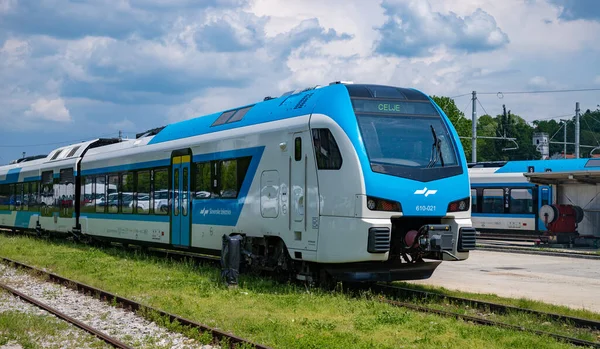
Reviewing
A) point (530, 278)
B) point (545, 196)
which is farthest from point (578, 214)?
point (530, 278)

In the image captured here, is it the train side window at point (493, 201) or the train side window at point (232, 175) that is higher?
the train side window at point (232, 175)

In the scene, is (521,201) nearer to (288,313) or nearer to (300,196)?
(300,196)

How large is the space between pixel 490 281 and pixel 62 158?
17.3 metres

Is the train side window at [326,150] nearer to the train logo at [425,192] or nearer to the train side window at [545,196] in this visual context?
the train logo at [425,192]

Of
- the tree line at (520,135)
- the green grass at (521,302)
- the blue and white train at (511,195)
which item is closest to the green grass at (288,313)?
the green grass at (521,302)

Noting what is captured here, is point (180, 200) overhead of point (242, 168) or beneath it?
beneath

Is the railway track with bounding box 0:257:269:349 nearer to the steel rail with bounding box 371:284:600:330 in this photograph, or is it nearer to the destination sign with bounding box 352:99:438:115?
the steel rail with bounding box 371:284:600:330

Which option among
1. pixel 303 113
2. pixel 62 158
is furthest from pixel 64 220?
pixel 303 113

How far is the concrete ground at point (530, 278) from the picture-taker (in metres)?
14.2

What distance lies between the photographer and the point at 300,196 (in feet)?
43.4

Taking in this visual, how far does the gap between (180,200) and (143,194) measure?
8.67 feet

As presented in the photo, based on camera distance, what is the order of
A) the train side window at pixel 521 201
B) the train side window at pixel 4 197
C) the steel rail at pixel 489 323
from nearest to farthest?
1. the steel rail at pixel 489 323
2. the train side window at pixel 521 201
3. the train side window at pixel 4 197

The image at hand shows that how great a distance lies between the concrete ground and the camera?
14.2 metres

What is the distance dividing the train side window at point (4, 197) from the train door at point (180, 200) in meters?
18.7
